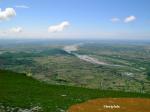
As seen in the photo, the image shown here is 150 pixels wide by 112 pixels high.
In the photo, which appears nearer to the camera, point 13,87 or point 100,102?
point 100,102

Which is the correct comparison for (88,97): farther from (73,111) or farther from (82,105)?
(73,111)

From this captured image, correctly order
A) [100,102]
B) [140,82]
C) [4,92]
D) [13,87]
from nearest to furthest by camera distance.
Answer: [100,102] < [4,92] < [13,87] < [140,82]

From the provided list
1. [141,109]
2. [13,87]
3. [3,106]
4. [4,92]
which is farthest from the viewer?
[13,87]

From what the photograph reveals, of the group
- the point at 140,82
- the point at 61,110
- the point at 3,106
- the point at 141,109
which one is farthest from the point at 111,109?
the point at 140,82

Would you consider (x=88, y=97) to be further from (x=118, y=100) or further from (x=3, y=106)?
(x=3, y=106)

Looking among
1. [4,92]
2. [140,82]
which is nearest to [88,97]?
[4,92]

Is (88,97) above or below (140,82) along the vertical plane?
above
